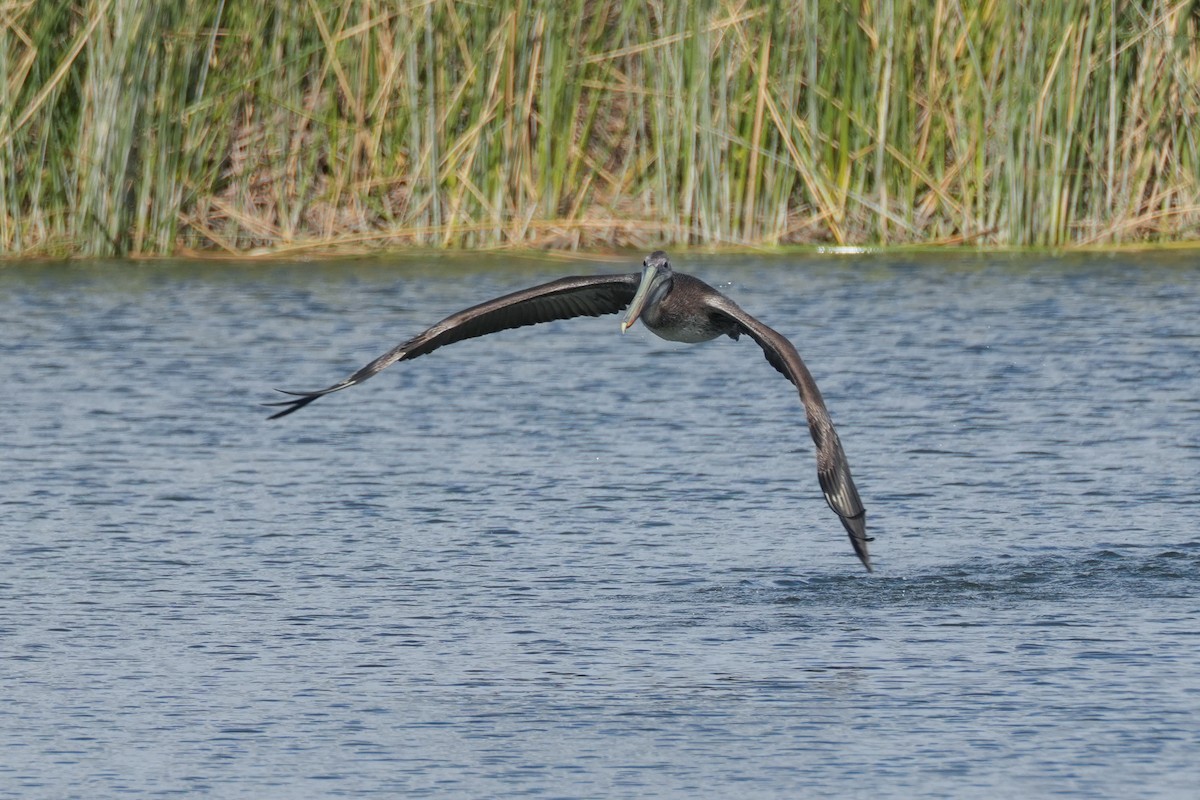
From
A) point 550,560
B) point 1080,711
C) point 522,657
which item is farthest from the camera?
point 550,560

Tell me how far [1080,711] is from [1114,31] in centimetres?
905

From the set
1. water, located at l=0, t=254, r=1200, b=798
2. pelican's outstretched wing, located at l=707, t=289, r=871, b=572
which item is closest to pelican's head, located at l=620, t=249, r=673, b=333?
pelican's outstretched wing, located at l=707, t=289, r=871, b=572

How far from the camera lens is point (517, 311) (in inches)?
299

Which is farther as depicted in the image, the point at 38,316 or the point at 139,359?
the point at 38,316

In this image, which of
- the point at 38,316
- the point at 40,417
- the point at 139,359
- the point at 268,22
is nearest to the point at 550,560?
the point at 40,417

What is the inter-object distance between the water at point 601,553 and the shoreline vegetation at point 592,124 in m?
0.82

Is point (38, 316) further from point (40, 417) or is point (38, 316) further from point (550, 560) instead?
point (550, 560)

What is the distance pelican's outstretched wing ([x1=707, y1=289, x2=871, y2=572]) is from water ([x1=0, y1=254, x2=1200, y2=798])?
51 cm

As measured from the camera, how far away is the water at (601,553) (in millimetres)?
5926

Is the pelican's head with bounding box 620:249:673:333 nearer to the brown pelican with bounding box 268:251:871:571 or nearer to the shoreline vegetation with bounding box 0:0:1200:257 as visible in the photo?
the brown pelican with bounding box 268:251:871:571

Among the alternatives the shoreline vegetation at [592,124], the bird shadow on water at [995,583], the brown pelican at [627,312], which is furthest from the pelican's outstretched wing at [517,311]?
the shoreline vegetation at [592,124]

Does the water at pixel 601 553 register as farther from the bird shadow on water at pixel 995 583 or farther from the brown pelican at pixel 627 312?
A: the brown pelican at pixel 627 312

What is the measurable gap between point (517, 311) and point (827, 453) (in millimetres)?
1561

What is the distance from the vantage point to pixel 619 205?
51.3 feet
